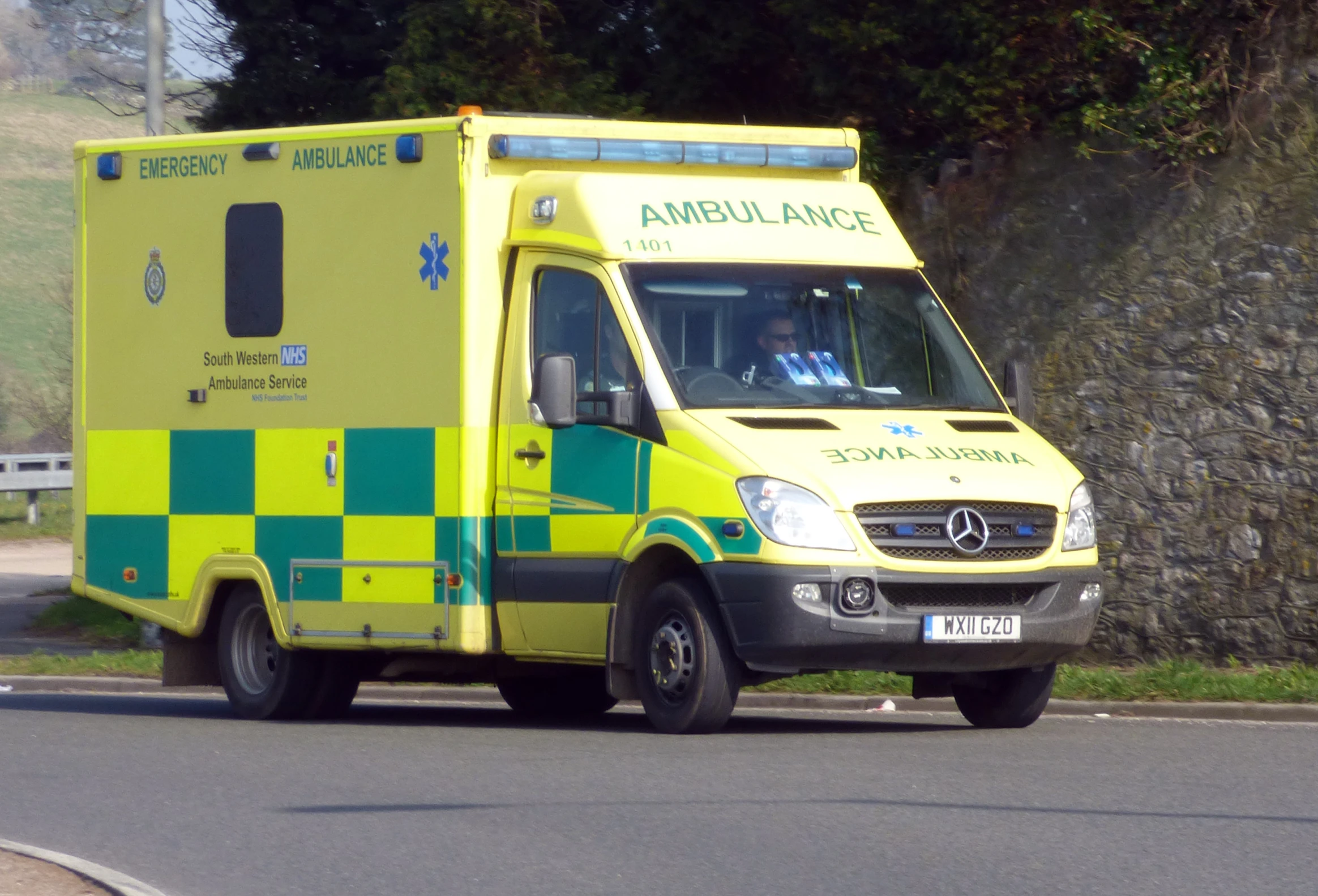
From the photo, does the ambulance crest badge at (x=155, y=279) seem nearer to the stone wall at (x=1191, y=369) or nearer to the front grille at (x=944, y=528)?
the front grille at (x=944, y=528)

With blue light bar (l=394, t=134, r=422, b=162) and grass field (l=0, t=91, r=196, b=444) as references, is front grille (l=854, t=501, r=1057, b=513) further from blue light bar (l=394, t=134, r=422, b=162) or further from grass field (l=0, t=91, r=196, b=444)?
grass field (l=0, t=91, r=196, b=444)

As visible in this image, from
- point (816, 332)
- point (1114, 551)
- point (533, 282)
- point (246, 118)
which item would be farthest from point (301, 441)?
point (246, 118)

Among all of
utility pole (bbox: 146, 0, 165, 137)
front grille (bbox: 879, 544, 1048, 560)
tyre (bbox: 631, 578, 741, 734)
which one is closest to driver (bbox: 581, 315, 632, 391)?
tyre (bbox: 631, 578, 741, 734)

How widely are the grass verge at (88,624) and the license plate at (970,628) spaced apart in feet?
34.9

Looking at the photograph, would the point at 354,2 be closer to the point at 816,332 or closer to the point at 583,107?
the point at 583,107

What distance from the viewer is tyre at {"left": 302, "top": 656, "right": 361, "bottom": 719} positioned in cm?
1238

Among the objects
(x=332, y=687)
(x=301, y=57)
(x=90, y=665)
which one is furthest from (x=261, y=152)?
(x=301, y=57)

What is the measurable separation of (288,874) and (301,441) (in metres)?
4.85

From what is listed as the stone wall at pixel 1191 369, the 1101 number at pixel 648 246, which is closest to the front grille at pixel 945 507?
the 1101 number at pixel 648 246

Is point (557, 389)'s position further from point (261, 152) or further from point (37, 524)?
point (37, 524)

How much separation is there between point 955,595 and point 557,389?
2.07m

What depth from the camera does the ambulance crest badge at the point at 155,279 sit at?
12.5 metres

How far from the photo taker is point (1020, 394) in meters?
11.2

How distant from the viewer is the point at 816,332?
428 inches
